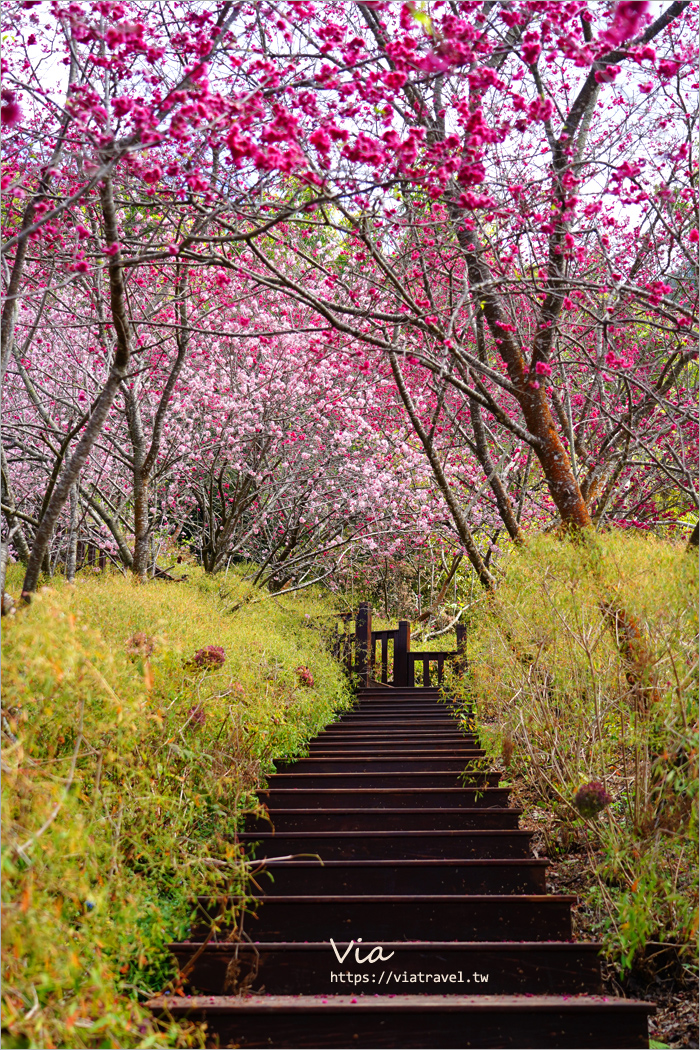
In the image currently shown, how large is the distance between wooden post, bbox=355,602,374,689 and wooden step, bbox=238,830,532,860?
5891 millimetres

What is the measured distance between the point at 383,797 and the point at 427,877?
Answer: 996mm

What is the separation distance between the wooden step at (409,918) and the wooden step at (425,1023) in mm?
545

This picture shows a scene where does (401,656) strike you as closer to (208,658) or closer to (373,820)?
(373,820)

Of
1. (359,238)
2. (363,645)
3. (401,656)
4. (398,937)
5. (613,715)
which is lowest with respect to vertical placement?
(398,937)

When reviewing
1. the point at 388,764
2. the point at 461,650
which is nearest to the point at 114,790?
the point at 388,764

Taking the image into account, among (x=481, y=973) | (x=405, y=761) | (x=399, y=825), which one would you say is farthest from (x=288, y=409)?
(x=481, y=973)

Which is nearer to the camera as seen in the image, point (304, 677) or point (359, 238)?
point (359, 238)

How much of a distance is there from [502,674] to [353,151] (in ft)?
8.89

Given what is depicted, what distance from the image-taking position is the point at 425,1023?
90.3 inches

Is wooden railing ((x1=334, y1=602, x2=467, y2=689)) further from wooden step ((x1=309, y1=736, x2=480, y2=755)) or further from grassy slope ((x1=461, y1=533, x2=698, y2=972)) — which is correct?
grassy slope ((x1=461, y1=533, x2=698, y2=972))

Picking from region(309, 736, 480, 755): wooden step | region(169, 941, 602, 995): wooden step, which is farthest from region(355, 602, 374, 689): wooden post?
region(169, 941, 602, 995): wooden step

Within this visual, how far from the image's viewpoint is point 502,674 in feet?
13.8

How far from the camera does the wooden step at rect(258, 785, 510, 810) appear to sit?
4.14 metres

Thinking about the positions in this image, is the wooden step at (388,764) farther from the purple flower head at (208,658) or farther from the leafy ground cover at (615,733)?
the purple flower head at (208,658)
